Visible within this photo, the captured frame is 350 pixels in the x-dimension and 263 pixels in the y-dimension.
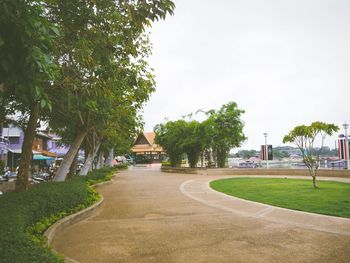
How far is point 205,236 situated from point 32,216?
3673 mm

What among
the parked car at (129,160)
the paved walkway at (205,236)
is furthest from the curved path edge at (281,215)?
the parked car at (129,160)

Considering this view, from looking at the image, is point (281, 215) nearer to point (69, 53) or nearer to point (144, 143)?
point (69, 53)

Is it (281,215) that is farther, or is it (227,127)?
(227,127)

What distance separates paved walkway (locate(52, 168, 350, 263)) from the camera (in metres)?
5.58

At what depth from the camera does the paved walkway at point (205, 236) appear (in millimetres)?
5582

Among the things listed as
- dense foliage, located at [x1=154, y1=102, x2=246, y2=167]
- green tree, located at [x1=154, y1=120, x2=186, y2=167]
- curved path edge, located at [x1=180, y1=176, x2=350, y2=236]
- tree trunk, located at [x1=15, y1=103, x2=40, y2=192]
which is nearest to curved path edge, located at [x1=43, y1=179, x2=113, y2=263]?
tree trunk, located at [x1=15, y1=103, x2=40, y2=192]

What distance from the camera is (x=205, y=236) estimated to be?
270 inches

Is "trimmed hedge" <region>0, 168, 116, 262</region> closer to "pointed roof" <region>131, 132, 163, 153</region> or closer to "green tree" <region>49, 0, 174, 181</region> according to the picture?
"green tree" <region>49, 0, 174, 181</region>

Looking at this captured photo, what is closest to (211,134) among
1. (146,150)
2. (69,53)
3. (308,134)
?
(308,134)

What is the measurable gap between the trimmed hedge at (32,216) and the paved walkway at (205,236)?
595mm

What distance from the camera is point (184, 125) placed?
1240 inches

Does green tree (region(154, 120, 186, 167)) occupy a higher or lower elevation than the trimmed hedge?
higher

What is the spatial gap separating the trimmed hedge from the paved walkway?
595 mm

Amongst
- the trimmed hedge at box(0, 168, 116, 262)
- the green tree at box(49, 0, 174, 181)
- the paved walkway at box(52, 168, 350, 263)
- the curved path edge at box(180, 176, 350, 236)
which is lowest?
the paved walkway at box(52, 168, 350, 263)
